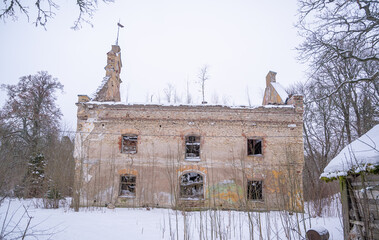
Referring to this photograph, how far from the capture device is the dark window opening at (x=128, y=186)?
14203 millimetres

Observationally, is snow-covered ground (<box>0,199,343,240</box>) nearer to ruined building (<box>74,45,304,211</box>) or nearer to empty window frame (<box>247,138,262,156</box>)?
ruined building (<box>74,45,304,211</box>)

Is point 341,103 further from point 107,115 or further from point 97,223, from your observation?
point 97,223

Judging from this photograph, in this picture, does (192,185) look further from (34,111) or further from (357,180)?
(34,111)

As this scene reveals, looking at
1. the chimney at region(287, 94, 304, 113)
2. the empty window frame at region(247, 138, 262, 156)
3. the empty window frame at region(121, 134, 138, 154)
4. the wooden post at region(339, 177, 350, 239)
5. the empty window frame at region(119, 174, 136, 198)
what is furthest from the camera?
the empty window frame at region(247, 138, 262, 156)

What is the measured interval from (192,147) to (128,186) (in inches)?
168

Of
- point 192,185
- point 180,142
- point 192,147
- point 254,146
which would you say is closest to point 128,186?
point 192,185

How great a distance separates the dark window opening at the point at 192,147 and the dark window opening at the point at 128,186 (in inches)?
133

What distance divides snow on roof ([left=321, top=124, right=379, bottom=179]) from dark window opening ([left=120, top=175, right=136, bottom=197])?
10.5 metres

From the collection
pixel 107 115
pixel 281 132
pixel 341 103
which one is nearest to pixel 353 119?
pixel 341 103

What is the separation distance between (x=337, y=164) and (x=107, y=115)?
474 inches

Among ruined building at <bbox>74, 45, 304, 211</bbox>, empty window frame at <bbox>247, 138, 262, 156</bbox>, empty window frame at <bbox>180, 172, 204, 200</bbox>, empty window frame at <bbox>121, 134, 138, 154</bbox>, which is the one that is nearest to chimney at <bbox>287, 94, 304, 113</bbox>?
ruined building at <bbox>74, 45, 304, 211</bbox>

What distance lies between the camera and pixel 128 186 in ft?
48.2

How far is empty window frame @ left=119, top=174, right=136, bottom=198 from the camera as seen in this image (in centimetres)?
1420

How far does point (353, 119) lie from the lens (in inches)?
709
